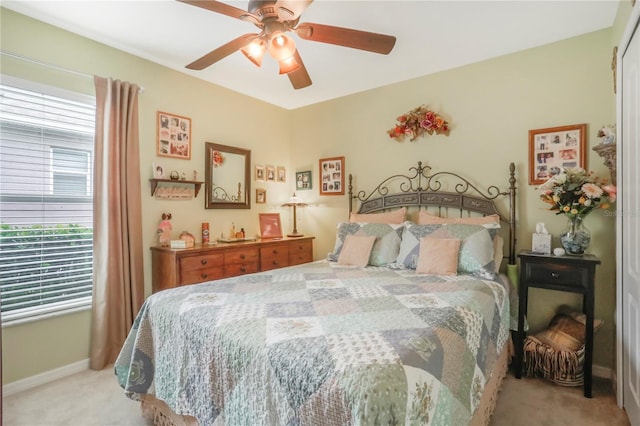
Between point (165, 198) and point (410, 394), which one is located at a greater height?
point (165, 198)

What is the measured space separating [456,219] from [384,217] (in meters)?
0.68

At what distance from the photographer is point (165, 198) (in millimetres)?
3068

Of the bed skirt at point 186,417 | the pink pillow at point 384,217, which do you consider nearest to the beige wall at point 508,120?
the pink pillow at point 384,217

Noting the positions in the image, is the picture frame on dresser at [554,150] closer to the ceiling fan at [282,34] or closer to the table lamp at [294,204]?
the ceiling fan at [282,34]

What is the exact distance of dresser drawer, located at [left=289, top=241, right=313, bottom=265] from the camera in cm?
378

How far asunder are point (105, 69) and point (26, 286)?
177 cm

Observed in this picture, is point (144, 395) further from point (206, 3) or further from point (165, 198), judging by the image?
point (206, 3)

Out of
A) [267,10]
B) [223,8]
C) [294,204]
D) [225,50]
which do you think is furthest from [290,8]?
[294,204]

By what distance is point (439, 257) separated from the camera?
2.43 m

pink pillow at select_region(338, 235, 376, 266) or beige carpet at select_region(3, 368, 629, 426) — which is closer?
beige carpet at select_region(3, 368, 629, 426)

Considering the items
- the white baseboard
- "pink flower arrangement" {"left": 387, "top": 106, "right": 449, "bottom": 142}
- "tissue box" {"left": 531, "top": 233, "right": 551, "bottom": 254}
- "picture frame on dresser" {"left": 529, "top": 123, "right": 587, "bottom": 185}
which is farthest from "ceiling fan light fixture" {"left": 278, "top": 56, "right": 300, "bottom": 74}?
the white baseboard

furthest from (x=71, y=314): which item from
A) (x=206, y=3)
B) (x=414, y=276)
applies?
(x=414, y=276)

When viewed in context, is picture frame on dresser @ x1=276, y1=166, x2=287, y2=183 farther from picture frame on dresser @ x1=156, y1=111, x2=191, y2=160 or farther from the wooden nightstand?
the wooden nightstand

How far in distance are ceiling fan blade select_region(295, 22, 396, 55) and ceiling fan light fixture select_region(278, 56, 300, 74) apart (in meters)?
0.16
